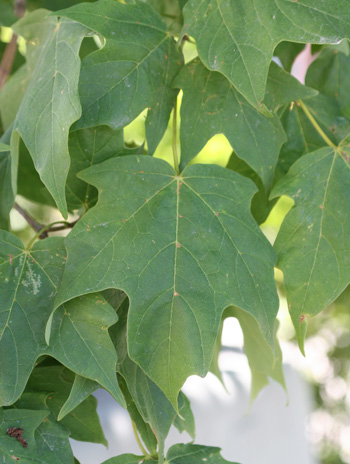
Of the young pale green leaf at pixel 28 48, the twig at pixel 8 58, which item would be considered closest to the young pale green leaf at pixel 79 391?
the young pale green leaf at pixel 28 48

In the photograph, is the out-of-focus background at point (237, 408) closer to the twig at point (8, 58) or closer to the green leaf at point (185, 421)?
the twig at point (8, 58)

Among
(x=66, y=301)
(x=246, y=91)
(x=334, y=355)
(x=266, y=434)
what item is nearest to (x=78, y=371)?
(x=66, y=301)

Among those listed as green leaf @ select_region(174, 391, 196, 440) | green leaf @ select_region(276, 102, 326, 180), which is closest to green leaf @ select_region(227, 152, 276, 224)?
green leaf @ select_region(276, 102, 326, 180)

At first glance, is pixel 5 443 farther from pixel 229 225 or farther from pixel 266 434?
pixel 266 434

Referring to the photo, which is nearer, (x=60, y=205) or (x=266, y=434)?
(x=60, y=205)

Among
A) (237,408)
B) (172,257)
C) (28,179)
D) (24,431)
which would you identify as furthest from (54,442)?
(237,408)

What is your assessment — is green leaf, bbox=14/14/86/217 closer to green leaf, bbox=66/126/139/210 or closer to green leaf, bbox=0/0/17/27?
green leaf, bbox=66/126/139/210

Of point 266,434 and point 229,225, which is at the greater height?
point 229,225
